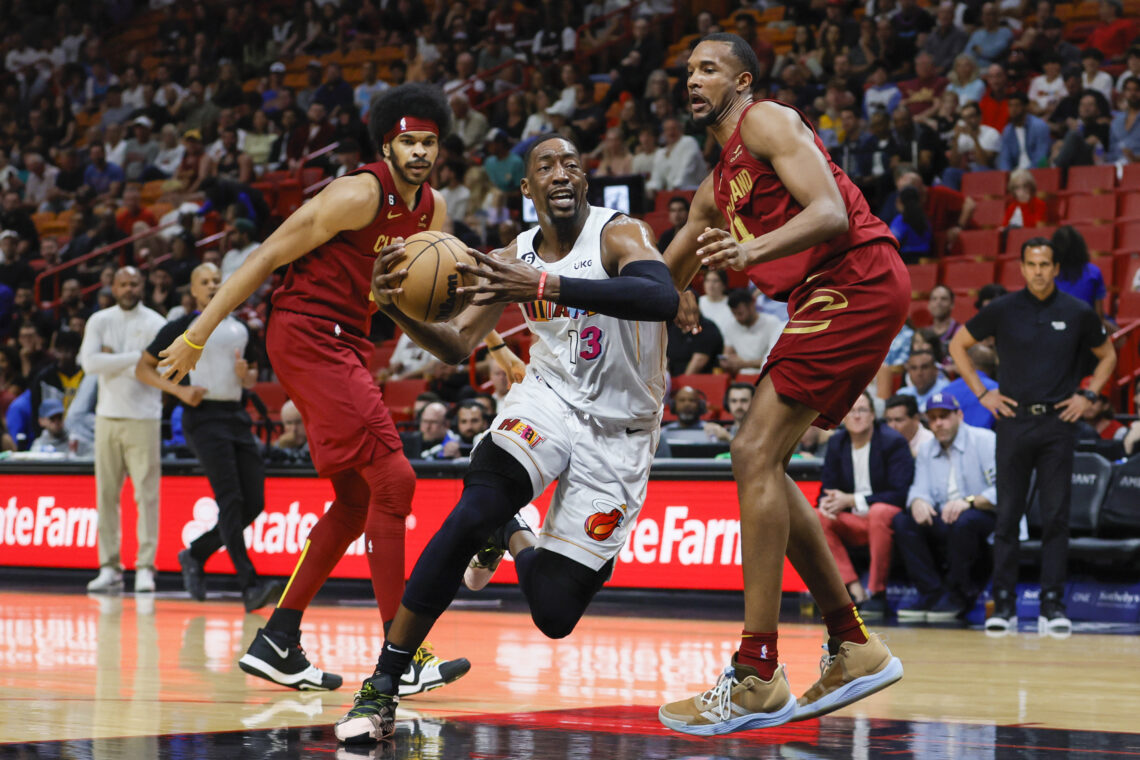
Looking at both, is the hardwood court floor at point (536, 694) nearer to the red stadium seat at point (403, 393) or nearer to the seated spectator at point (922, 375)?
the seated spectator at point (922, 375)

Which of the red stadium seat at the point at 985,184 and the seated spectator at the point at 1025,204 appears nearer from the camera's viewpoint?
the seated spectator at the point at 1025,204

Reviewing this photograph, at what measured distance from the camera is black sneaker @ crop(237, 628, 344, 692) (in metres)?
5.30

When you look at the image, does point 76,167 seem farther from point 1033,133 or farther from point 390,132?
point 390,132

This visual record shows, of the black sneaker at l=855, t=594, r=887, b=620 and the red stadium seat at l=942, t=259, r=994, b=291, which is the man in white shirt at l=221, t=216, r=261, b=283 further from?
the black sneaker at l=855, t=594, r=887, b=620

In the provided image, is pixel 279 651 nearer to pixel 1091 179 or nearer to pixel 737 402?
pixel 737 402

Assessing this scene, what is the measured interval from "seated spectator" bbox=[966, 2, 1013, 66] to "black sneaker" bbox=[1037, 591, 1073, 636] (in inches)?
323

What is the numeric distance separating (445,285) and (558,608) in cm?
118

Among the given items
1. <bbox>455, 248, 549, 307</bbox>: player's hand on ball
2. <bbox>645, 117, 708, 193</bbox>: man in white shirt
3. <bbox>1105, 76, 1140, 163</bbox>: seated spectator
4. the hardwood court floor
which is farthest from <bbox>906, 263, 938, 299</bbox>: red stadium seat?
<bbox>455, 248, 549, 307</bbox>: player's hand on ball

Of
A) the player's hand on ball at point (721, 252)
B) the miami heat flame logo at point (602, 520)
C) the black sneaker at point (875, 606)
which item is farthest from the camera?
the black sneaker at point (875, 606)

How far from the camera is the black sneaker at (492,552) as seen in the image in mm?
5027

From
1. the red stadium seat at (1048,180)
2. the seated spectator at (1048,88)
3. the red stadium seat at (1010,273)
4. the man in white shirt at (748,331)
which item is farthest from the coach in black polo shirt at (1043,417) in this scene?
the seated spectator at (1048,88)

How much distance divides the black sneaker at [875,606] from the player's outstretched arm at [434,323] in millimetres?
5215

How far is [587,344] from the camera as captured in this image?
4688 millimetres

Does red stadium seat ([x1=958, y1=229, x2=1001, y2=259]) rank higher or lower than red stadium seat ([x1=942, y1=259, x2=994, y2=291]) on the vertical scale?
higher
